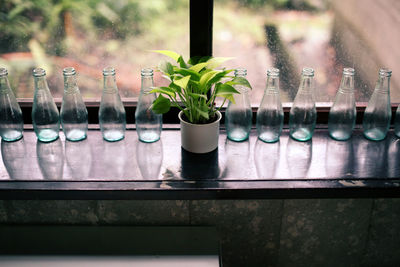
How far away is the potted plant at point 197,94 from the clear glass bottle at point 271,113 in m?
0.13

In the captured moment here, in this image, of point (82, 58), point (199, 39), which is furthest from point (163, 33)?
point (82, 58)

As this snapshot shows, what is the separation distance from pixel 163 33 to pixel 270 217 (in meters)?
0.68

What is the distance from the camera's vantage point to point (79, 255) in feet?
3.95

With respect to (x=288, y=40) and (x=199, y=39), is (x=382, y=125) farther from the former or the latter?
(x=199, y=39)

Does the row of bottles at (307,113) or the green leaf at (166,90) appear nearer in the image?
the green leaf at (166,90)

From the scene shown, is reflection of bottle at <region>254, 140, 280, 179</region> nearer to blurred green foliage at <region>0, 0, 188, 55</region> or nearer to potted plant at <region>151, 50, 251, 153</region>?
potted plant at <region>151, 50, 251, 153</region>

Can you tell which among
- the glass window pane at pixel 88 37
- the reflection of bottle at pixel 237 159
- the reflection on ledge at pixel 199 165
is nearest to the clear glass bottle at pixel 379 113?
the reflection of bottle at pixel 237 159

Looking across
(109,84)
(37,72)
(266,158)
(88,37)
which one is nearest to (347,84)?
(266,158)

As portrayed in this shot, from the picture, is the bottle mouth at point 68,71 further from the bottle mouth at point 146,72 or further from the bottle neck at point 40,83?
the bottle mouth at point 146,72

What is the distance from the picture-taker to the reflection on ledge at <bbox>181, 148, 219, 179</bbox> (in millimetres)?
1179

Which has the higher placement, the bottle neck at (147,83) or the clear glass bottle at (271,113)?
the bottle neck at (147,83)

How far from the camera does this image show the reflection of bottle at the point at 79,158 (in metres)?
1.19

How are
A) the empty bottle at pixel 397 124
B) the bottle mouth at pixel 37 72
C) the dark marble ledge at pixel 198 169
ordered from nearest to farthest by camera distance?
the dark marble ledge at pixel 198 169 < the bottle mouth at pixel 37 72 < the empty bottle at pixel 397 124

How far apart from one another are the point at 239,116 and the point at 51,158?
1.89 feet
